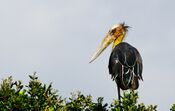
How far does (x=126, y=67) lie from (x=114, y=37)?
17.6ft

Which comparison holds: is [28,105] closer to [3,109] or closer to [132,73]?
[3,109]

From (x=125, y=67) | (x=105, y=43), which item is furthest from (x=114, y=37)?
(x=125, y=67)

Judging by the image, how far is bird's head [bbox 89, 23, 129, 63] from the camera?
2709 centimetres

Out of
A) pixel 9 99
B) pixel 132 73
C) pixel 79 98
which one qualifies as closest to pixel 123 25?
pixel 132 73

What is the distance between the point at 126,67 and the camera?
2202 centimetres

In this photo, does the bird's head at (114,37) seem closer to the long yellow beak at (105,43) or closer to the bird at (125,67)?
the long yellow beak at (105,43)

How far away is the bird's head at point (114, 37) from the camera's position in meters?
27.1

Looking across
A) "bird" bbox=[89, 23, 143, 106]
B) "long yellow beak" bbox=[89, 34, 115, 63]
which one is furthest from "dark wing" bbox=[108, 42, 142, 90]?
"long yellow beak" bbox=[89, 34, 115, 63]

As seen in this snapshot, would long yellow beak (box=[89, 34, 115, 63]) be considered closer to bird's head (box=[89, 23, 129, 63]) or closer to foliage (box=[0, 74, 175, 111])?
bird's head (box=[89, 23, 129, 63])

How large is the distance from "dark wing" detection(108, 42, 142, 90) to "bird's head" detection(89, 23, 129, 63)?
410 cm

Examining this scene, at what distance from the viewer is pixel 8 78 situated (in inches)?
666

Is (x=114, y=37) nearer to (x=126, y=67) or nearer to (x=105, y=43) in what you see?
(x=105, y=43)

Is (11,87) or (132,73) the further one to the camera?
(132,73)

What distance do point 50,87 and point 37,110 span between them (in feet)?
3.08
